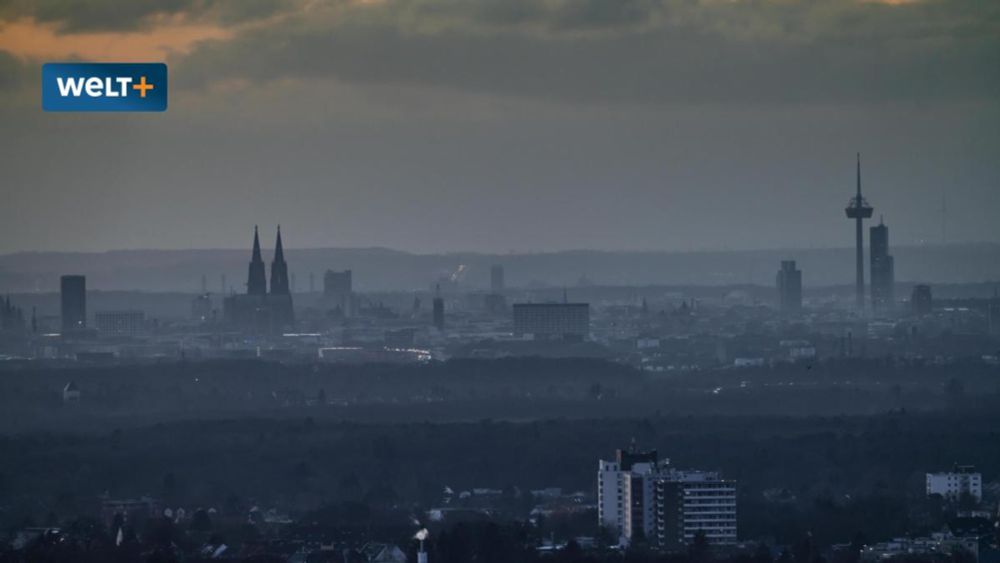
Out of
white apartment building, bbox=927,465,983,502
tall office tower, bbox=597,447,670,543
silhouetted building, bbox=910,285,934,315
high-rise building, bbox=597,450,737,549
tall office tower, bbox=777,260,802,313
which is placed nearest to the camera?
high-rise building, bbox=597,450,737,549

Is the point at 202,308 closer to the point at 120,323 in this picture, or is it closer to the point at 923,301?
the point at 120,323

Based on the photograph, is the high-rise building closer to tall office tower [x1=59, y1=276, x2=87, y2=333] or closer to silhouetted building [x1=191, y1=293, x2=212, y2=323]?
tall office tower [x1=59, y1=276, x2=87, y2=333]

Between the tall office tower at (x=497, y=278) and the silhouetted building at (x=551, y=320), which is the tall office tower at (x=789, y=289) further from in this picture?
the tall office tower at (x=497, y=278)

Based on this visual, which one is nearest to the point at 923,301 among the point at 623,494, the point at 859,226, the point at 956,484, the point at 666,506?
the point at 859,226

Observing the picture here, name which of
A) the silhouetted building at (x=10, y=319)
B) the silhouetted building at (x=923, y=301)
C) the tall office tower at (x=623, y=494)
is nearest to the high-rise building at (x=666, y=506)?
the tall office tower at (x=623, y=494)

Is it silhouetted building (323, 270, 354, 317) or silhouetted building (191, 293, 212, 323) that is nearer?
silhouetted building (191, 293, 212, 323)

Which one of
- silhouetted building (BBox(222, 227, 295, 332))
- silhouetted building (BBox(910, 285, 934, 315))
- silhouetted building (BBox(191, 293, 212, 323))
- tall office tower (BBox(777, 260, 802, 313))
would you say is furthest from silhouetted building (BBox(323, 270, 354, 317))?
silhouetted building (BBox(910, 285, 934, 315))
